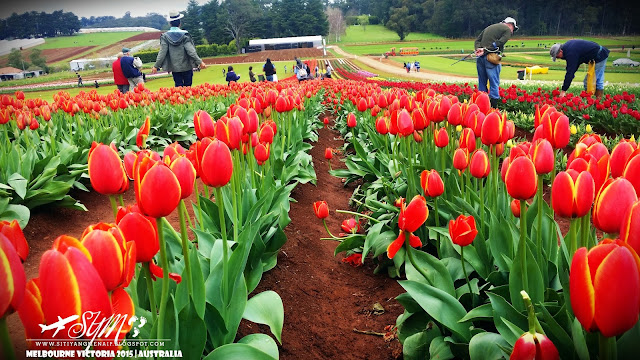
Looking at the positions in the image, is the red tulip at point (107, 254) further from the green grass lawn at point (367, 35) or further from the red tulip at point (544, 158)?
the green grass lawn at point (367, 35)

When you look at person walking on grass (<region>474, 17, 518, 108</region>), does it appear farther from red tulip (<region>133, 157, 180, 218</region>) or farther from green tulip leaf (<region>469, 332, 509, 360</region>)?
red tulip (<region>133, 157, 180, 218</region>)

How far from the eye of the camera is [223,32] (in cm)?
7594

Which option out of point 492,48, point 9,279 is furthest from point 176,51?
Answer: point 9,279

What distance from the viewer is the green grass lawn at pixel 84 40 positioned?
16688 mm

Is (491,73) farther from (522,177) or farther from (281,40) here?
(281,40)

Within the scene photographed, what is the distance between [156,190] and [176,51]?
31.2ft

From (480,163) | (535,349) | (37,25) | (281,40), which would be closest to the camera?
(535,349)

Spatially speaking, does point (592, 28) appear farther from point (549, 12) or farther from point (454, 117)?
point (454, 117)

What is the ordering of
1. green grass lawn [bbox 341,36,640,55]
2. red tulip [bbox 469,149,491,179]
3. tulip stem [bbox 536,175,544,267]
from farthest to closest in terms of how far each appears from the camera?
1. green grass lawn [bbox 341,36,640,55]
2. red tulip [bbox 469,149,491,179]
3. tulip stem [bbox 536,175,544,267]

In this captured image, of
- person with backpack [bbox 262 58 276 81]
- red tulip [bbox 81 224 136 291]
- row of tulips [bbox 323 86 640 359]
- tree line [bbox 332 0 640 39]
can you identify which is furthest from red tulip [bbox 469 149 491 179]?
person with backpack [bbox 262 58 276 81]

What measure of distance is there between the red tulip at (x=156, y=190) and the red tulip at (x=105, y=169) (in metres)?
0.23

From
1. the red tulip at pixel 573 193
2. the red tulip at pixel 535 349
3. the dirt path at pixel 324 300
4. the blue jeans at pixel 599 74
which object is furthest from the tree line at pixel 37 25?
the blue jeans at pixel 599 74

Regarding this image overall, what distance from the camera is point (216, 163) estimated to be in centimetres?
162

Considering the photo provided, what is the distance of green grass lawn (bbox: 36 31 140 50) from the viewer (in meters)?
16.7
